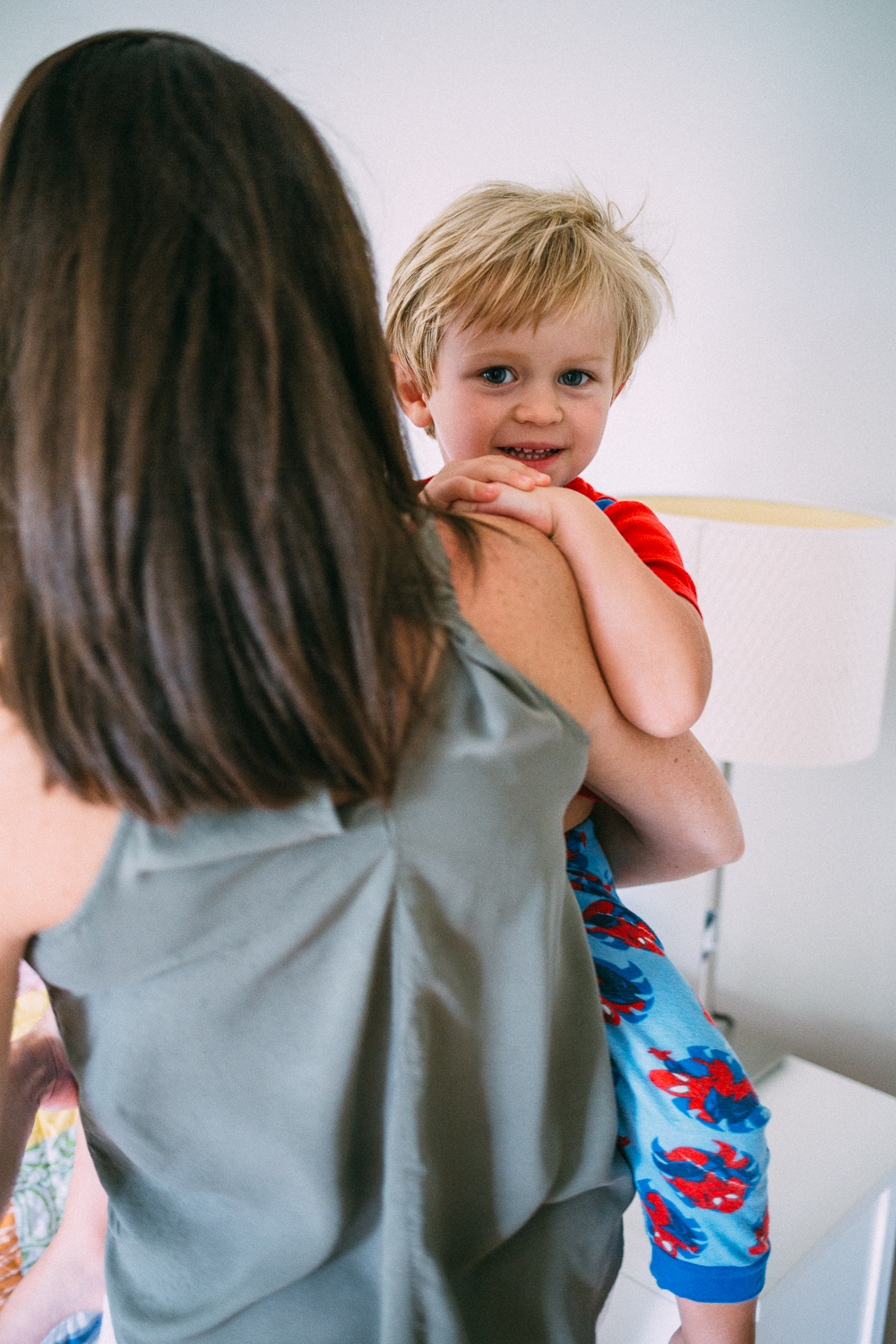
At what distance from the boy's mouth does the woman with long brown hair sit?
1.50ft

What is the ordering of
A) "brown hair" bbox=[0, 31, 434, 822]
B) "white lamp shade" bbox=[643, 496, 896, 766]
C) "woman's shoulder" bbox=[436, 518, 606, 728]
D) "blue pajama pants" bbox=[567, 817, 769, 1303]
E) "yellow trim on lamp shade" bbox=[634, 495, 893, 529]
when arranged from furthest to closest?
"yellow trim on lamp shade" bbox=[634, 495, 893, 529]
"white lamp shade" bbox=[643, 496, 896, 766]
"blue pajama pants" bbox=[567, 817, 769, 1303]
"woman's shoulder" bbox=[436, 518, 606, 728]
"brown hair" bbox=[0, 31, 434, 822]

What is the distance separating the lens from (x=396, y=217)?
204 cm

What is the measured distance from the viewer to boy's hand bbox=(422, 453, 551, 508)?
2.33ft

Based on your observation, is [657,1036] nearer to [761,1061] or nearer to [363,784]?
[363,784]

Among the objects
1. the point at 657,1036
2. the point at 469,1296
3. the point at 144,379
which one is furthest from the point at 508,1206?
the point at 144,379

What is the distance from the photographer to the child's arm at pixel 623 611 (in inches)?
25.3

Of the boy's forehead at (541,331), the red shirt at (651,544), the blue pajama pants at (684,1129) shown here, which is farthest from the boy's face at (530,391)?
the blue pajama pants at (684,1129)

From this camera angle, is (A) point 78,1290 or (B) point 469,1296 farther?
(A) point 78,1290

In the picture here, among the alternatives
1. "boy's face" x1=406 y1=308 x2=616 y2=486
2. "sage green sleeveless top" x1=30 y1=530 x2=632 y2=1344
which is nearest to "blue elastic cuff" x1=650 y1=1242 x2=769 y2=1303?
"sage green sleeveless top" x1=30 y1=530 x2=632 y2=1344

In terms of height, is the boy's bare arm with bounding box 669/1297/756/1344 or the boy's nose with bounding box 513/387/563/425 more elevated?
the boy's nose with bounding box 513/387/563/425

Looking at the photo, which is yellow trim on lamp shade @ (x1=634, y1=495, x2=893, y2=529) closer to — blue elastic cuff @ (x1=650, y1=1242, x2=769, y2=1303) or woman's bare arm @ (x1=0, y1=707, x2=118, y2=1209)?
A: blue elastic cuff @ (x1=650, y1=1242, x2=769, y2=1303)

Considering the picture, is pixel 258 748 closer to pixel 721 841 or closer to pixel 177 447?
pixel 177 447

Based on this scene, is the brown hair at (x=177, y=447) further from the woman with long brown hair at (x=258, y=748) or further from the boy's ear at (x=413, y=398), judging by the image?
the boy's ear at (x=413, y=398)

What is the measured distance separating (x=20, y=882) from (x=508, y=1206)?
41cm
